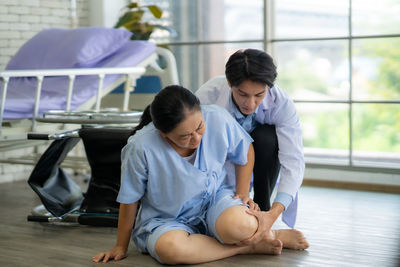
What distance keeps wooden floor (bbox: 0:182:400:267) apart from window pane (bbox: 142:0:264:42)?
4.33ft

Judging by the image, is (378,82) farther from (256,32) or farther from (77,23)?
(77,23)

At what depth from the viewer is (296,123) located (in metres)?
2.25

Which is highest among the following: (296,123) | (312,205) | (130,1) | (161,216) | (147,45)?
(130,1)

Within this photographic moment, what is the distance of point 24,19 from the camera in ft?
13.3

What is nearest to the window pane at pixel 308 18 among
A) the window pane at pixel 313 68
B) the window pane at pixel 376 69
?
the window pane at pixel 313 68

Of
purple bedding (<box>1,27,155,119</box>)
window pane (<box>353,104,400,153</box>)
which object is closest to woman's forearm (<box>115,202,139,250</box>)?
purple bedding (<box>1,27,155,119</box>)

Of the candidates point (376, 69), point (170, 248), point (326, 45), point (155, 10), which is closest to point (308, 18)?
point (326, 45)

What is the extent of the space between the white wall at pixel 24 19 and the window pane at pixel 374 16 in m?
2.07

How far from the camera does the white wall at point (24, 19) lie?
393 centimetres

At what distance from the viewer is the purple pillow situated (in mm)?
3473

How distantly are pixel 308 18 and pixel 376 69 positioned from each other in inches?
24.0

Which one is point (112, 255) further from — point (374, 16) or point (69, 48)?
point (374, 16)

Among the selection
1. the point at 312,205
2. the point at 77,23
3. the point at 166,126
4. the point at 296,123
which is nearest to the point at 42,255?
the point at 166,126

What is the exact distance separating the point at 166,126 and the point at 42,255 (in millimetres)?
751
